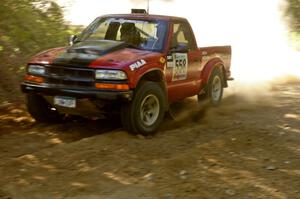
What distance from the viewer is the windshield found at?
26.9 feet

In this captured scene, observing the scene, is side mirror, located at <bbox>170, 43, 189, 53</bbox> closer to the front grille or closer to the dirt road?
the dirt road

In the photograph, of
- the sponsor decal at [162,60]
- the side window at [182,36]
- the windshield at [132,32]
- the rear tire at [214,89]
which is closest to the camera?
the sponsor decal at [162,60]

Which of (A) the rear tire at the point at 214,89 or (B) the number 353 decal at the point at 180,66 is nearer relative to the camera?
(B) the number 353 decal at the point at 180,66

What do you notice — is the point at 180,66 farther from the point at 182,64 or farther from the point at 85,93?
the point at 85,93

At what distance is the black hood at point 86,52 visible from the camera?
733 centimetres

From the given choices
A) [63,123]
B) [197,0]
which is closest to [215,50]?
[63,123]

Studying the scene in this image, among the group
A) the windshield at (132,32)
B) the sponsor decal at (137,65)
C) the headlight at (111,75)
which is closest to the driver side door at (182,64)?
the windshield at (132,32)

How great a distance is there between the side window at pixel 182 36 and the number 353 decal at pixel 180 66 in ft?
0.63

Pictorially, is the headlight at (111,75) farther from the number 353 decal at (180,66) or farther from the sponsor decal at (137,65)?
the number 353 decal at (180,66)

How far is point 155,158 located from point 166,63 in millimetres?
2033

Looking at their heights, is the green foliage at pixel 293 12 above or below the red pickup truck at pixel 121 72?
above

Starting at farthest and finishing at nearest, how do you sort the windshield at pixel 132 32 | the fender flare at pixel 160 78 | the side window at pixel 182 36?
the side window at pixel 182 36, the windshield at pixel 132 32, the fender flare at pixel 160 78

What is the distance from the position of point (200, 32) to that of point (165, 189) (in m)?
13.3

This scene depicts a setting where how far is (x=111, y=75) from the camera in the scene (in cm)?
711
